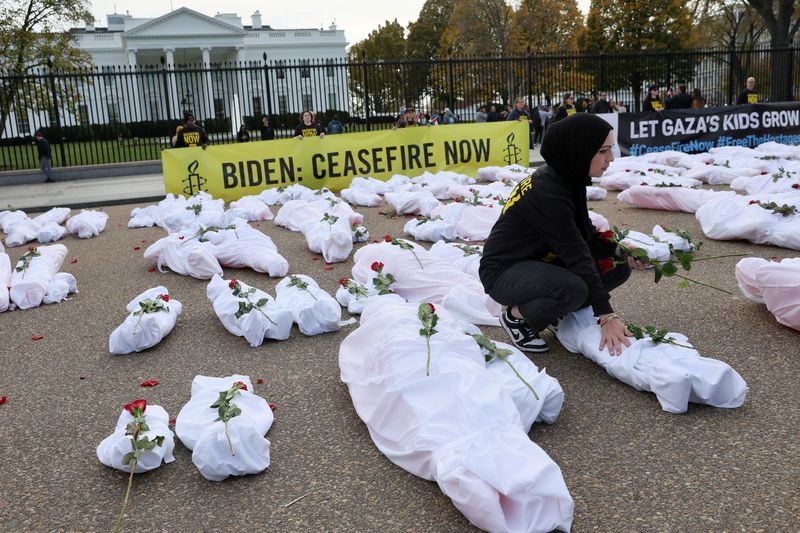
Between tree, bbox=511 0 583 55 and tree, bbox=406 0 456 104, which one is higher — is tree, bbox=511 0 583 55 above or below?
below

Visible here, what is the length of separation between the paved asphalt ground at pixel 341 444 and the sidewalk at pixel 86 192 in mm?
8328

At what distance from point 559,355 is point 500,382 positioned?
1.11 m

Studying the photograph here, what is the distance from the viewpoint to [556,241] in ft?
11.6

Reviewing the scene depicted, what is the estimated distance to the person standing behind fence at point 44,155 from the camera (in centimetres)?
1582

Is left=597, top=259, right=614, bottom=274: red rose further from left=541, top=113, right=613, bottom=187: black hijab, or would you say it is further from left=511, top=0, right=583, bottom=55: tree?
left=511, top=0, right=583, bottom=55: tree

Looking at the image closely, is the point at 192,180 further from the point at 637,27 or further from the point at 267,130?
the point at 637,27

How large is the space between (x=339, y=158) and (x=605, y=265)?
8.68 m

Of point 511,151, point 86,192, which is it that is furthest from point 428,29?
point 86,192

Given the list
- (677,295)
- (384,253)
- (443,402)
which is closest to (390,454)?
(443,402)

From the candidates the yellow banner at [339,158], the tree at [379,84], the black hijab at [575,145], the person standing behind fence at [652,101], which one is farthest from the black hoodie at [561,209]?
the person standing behind fence at [652,101]

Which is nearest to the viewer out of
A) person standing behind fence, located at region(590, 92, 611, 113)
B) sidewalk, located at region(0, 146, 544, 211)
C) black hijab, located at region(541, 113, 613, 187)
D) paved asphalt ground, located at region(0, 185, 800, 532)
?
paved asphalt ground, located at region(0, 185, 800, 532)

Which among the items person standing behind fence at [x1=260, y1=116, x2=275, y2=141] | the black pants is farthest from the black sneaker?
person standing behind fence at [x1=260, y1=116, x2=275, y2=141]

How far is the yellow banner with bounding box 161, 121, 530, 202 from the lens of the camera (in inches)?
450

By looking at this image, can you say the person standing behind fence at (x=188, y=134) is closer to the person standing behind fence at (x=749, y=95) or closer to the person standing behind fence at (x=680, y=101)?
the person standing behind fence at (x=680, y=101)
